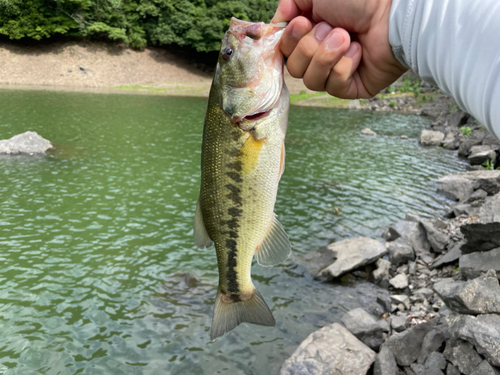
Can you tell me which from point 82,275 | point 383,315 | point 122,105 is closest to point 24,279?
point 82,275

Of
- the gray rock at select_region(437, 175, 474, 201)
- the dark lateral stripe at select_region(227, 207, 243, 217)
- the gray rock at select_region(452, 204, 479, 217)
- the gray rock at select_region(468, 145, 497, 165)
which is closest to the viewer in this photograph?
the dark lateral stripe at select_region(227, 207, 243, 217)

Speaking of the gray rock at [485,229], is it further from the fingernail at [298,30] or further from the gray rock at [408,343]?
the fingernail at [298,30]

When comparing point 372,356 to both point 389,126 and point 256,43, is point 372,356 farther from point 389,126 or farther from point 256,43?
point 389,126

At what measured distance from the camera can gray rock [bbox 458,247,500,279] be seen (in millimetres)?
6719

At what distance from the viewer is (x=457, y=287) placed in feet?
19.0

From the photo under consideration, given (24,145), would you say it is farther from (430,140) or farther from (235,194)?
(430,140)

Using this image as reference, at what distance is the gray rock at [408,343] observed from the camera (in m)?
5.94

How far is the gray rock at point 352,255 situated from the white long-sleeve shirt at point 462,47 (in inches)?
293

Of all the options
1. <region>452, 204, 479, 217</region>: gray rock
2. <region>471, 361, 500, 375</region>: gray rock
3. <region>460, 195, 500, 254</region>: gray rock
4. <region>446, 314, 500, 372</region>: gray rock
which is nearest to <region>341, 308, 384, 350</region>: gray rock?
<region>446, 314, 500, 372</region>: gray rock

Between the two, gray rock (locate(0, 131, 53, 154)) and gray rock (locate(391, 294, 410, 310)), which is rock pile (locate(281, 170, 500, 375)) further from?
gray rock (locate(0, 131, 53, 154))

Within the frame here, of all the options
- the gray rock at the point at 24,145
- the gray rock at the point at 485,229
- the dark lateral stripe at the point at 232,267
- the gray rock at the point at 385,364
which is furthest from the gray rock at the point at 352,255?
the gray rock at the point at 24,145

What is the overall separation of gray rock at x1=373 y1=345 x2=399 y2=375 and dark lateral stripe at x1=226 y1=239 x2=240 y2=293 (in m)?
3.55

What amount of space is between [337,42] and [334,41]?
0.08ft

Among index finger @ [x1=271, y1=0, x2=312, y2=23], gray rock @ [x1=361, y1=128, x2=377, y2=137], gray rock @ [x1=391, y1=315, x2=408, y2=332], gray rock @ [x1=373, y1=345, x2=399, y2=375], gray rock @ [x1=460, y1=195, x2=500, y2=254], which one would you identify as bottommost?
gray rock @ [x1=361, y1=128, x2=377, y2=137]
